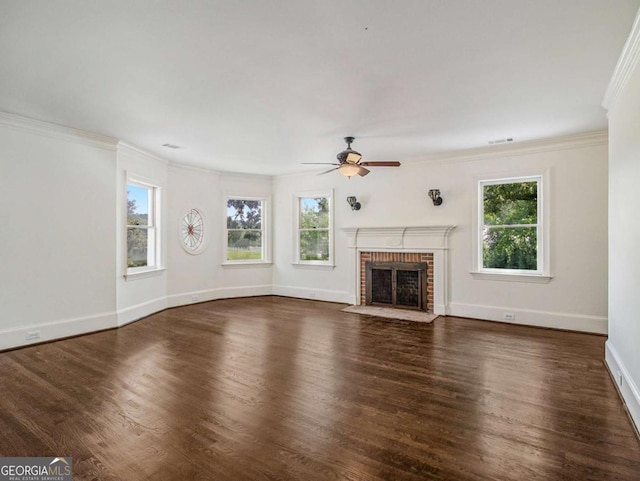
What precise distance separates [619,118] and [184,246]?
6.70 m

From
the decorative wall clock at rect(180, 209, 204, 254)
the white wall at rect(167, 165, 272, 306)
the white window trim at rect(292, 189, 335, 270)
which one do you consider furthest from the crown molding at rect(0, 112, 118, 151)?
the white window trim at rect(292, 189, 335, 270)

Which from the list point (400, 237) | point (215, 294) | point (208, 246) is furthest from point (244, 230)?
point (400, 237)

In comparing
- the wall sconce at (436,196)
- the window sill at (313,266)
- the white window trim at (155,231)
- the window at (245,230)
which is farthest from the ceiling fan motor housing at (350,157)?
the window at (245,230)

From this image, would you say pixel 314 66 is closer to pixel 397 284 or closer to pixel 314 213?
pixel 397 284

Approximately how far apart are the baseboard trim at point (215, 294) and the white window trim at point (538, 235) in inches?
180

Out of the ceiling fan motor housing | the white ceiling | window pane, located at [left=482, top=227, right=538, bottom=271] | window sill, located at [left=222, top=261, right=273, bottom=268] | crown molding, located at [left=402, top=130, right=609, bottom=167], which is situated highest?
the white ceiling

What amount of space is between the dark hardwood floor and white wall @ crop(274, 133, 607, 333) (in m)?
0.60

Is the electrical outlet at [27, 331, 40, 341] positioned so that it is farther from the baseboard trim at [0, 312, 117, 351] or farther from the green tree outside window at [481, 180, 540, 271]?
the green tree outside window at [481, 180, 540, 271]

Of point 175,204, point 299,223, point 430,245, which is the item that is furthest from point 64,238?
point 430,245

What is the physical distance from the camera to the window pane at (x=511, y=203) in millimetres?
5371

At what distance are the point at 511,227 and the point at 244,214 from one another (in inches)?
211

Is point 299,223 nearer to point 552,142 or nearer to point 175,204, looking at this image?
point 175,204

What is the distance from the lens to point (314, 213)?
7.60 m

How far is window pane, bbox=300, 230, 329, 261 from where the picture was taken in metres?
7.44
